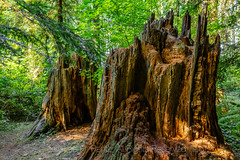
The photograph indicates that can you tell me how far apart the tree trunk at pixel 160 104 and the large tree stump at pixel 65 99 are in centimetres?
443

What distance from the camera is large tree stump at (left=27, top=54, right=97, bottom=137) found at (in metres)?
7.47

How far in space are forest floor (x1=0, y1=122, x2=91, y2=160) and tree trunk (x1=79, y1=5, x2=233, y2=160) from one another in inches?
86.0

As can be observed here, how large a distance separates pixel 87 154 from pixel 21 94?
890 cm

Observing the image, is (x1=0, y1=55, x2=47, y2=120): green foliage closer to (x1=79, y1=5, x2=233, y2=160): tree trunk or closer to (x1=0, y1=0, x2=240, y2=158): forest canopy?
(x1=0, y1=0, x2=240, y2=158): forest canopy

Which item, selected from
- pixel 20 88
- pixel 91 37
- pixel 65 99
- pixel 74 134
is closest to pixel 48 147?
pixel 74 134

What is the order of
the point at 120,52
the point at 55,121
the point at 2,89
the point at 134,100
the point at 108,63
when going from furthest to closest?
the point at 2,89 → the point at 55,121 → the point at 108,63 → the point at 120,52 → the point at 134,100

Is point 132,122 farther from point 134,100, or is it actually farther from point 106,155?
point 106,155

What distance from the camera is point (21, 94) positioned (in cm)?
1021

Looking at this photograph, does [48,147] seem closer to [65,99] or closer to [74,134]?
[74,134]

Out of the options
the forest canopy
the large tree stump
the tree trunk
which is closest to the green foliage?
the forest canopy

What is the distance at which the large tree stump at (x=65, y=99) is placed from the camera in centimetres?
747

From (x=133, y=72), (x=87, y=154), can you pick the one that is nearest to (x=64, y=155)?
(x=87, y=154)

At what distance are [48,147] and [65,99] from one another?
2.34m

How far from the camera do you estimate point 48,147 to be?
5852mm
